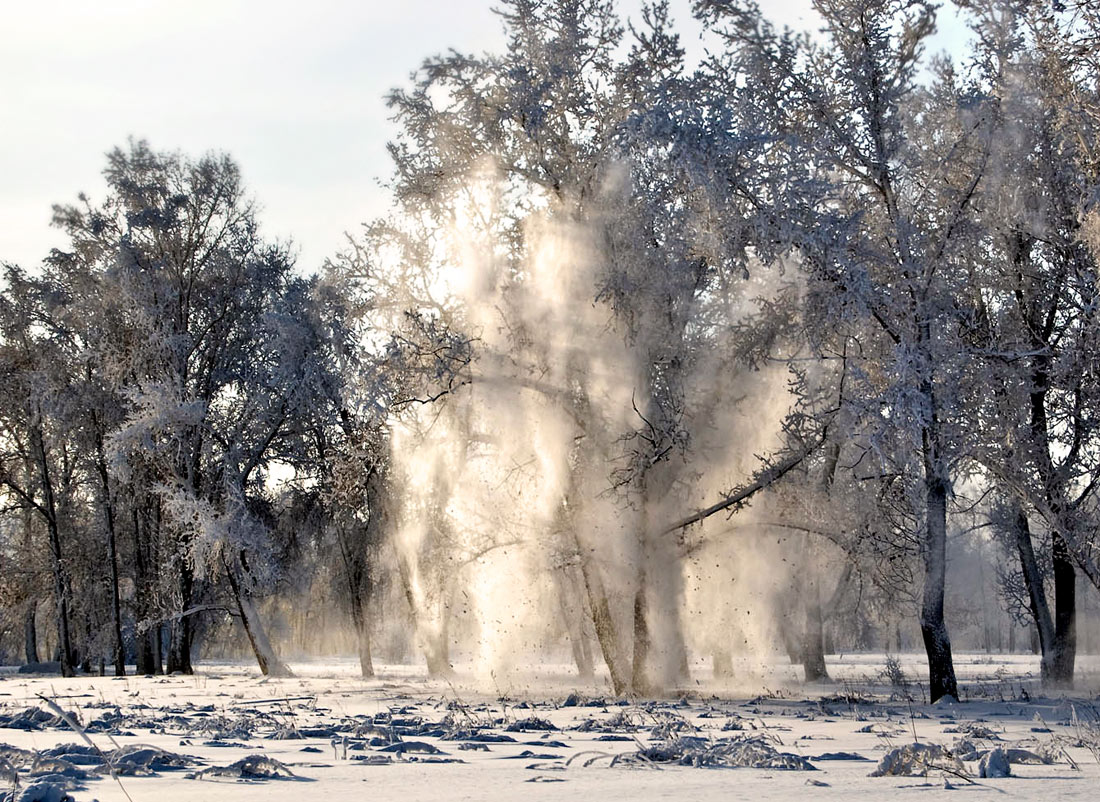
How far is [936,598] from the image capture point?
1582cm

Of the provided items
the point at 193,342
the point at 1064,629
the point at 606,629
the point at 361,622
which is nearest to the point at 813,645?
the point at 1064,629

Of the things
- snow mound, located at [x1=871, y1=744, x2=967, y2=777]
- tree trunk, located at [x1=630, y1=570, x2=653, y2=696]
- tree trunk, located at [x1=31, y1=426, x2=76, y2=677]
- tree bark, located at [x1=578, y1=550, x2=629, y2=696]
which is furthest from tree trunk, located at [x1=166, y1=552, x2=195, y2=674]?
snow mound, located at [x1=871, y1=744, x2=967, y2=777]

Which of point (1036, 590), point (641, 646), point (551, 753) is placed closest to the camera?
point (551, 753)

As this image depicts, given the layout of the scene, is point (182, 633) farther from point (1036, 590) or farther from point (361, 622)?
point (1036, 590)

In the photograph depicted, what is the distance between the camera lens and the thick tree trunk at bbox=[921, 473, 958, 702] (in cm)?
1532

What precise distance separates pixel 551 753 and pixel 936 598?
10.1m

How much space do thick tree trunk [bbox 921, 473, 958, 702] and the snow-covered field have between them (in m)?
1.61

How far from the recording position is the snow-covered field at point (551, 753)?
5.22m

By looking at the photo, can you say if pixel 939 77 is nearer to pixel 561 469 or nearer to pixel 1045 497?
pixel 1045 497

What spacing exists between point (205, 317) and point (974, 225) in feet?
65.9

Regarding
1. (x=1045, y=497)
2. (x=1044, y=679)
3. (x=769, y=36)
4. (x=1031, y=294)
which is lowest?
(x=1044, y=679)

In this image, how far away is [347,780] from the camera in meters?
5.73

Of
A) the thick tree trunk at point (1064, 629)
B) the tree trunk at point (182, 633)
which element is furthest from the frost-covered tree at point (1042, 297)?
the tree trunk at point (182, 633)

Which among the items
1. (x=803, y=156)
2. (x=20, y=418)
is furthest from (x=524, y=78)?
(x=20, y=418)
